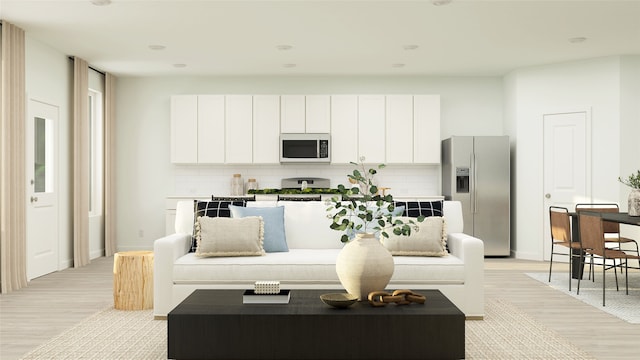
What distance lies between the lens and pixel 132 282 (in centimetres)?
467

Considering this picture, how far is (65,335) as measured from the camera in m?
3.88

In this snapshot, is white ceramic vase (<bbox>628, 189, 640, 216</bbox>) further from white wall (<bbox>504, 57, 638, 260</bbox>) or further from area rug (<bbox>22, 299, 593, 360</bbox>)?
white wall (<bbox>504, 57, 638, 260</bbox>)

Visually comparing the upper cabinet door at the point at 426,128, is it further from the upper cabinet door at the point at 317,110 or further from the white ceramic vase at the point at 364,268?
the white ceramic vase at the point at 364,268

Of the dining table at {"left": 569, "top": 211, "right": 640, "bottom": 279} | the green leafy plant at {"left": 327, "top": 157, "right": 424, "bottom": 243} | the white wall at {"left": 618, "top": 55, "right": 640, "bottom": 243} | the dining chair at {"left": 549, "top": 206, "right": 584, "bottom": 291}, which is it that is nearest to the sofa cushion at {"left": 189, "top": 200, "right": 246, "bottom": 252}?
the green leafy plant at {"left": 327, "top": 157, "right": 424, "bottom": 243}

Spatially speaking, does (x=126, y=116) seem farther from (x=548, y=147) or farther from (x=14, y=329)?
(x=548, y=147)

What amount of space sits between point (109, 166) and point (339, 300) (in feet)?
20.2

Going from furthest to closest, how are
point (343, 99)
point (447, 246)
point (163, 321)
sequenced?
point (343, 99)
point (447, 246)
point (163, 321)

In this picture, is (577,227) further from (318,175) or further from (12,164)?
(12,164)

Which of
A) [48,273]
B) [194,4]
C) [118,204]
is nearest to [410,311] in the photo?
[194,4]

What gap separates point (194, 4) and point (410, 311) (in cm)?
354

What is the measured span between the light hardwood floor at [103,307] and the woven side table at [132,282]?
273 millimetres

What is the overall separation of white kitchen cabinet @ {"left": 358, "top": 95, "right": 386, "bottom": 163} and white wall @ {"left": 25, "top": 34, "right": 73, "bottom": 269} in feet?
12.9

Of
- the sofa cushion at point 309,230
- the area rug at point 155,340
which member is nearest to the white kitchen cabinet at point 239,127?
the sofa cushion at point 309,230

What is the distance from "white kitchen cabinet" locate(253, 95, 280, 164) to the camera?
329 inches
